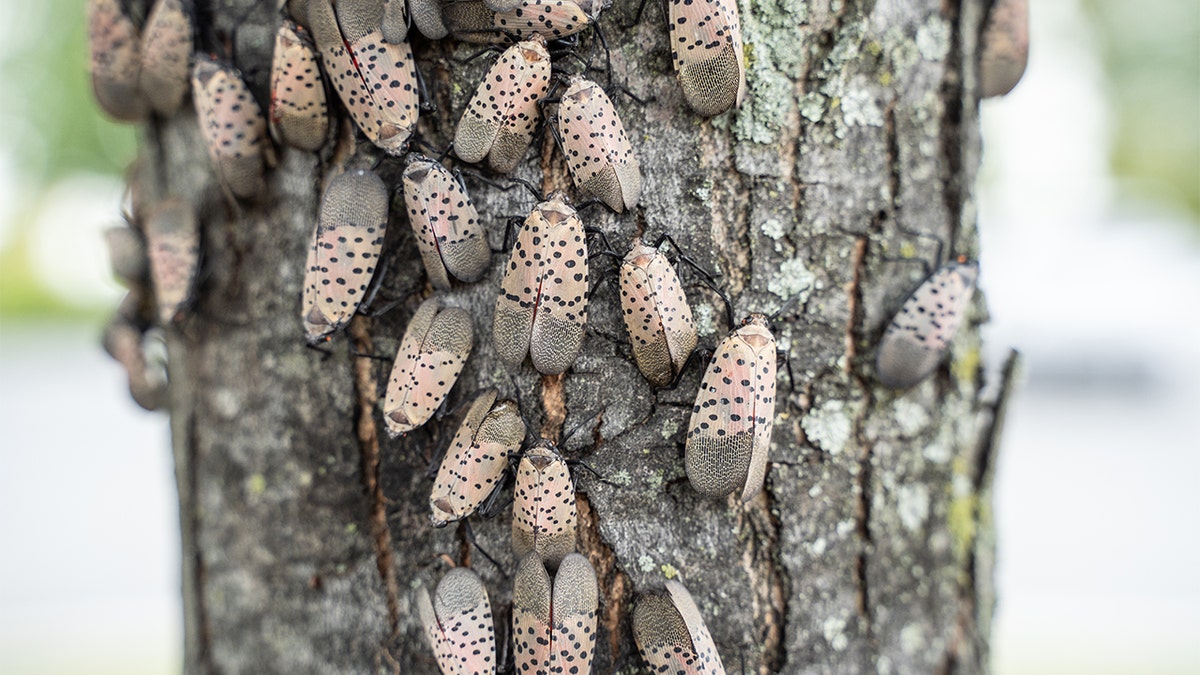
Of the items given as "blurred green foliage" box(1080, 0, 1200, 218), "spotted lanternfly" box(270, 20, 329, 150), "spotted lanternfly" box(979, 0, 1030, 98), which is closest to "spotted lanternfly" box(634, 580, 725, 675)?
"spotted lanternfly" box(270, 20, 329, 150)

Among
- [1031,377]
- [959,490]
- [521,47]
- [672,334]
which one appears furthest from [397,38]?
[1031,377]

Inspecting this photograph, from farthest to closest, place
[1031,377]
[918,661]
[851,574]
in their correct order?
[1031,377], [918,661], [851,574]

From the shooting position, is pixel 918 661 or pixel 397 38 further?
pixel 918 661

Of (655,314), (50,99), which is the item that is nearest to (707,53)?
(655,314)

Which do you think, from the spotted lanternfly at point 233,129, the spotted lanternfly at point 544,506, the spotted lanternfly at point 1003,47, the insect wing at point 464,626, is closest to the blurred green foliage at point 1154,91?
the spotted lanternfly at point 1003,47

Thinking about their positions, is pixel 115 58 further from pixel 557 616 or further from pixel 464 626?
pixel 557 616

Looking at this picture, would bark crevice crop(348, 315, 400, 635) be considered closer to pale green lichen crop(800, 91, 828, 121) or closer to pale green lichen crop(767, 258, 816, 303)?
pale green lichen crop(767, 258, 816, 303)

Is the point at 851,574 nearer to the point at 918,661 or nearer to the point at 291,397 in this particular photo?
the point at 918,661
